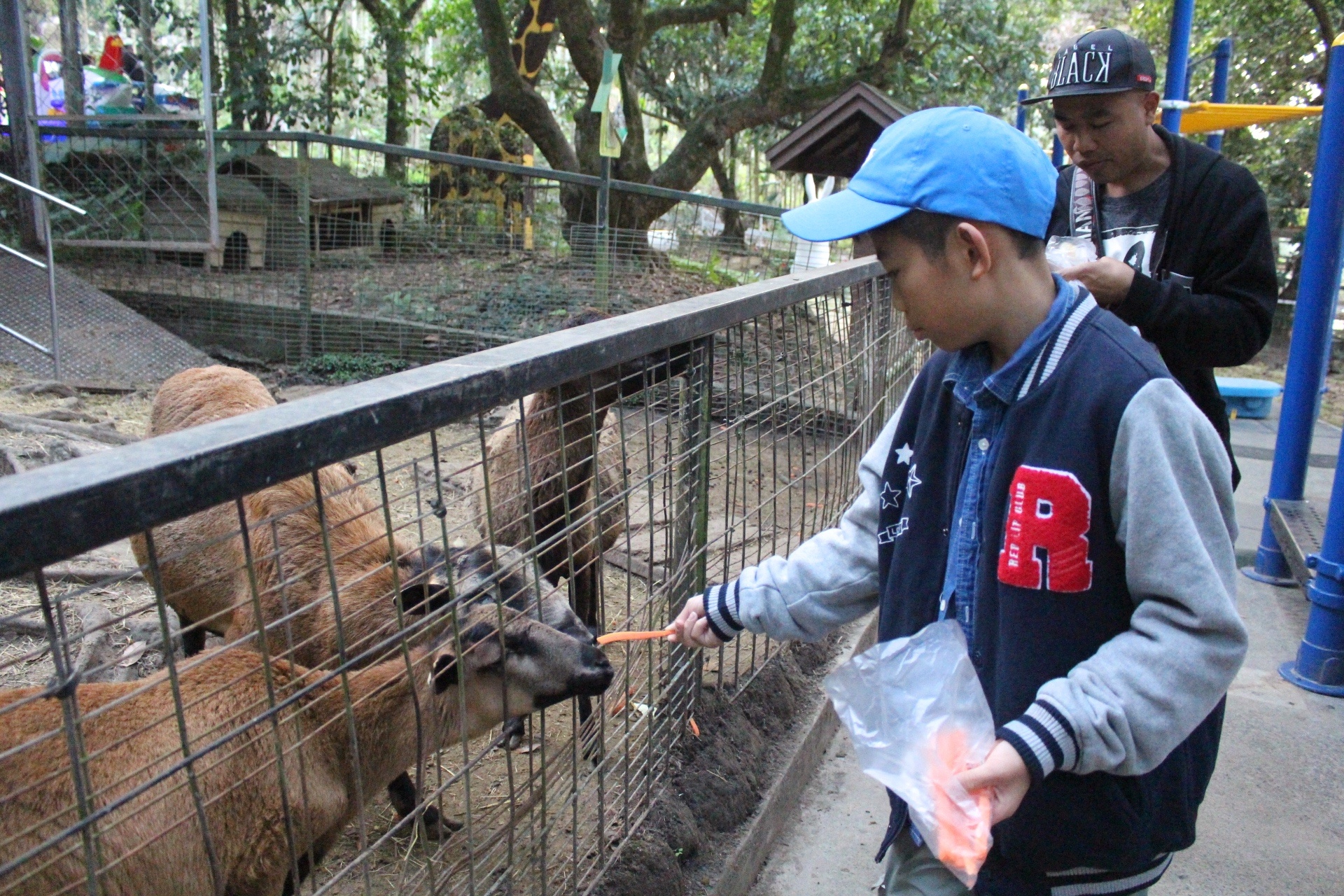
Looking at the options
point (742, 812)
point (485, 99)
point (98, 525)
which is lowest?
point (742, 812)

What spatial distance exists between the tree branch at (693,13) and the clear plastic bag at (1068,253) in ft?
41.8

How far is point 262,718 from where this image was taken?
1465mm

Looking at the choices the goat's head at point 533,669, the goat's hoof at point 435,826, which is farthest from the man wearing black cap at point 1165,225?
the goat's hoof at point 435,826

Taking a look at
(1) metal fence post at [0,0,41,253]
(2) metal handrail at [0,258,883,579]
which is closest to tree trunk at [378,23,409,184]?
(1) metal fence post at [0,0,41,253]

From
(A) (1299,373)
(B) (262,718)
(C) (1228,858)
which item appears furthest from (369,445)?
(A) (1299,373)

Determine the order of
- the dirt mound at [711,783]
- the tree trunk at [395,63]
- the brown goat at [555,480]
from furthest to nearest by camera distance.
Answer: the tree trunk at [395,63]
the brown goat at [555,480]
the dirt mound at [711,783]

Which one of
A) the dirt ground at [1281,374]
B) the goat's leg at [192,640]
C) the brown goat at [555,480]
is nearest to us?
the brown goat at [555,480]

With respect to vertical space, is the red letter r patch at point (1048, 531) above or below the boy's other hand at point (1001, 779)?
above

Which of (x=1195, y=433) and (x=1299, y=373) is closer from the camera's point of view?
(x=1195, y=433)

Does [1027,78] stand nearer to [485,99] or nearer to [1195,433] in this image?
[485,99]

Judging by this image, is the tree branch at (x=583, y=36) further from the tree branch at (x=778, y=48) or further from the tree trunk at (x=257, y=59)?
the tree trunk at (x=257, y=59)

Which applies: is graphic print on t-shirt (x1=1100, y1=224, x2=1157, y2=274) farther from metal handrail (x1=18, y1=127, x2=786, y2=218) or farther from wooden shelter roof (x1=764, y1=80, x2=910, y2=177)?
metal handrail (x1=18, y1=127, x2=786, y2=218)

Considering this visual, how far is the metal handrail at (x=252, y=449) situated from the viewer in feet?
3.56

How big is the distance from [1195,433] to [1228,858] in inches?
94.9
